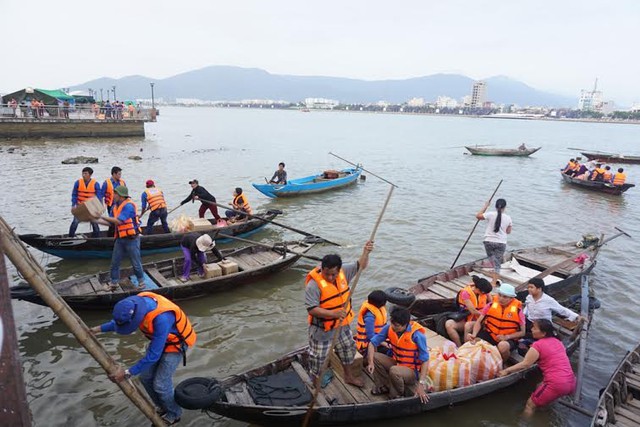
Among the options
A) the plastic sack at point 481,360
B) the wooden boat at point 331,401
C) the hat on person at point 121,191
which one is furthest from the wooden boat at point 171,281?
the plastic sack at point 481,360

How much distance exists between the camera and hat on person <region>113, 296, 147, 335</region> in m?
4.53

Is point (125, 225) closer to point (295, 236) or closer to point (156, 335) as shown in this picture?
point (156, 335)

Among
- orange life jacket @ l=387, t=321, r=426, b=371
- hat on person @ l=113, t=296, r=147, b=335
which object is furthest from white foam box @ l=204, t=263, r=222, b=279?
orange life jacket @ l=387, t=321, r=426, b=371

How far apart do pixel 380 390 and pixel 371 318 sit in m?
1.09

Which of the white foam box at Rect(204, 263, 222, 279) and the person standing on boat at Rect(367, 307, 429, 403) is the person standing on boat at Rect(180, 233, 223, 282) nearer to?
the white foam box at Rect(204, 263, 222, 279)

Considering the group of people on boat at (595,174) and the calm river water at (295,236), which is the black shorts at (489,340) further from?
the group of people on boat at (595,174)

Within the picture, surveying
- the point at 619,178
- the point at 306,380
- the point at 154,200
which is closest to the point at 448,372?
the point at 306,380

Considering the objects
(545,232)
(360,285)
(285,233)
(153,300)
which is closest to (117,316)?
(153,300)

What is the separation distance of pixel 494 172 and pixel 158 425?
3265 cm

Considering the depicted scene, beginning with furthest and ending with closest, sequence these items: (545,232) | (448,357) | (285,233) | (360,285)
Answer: (545,232), (285,233), (360,285), (448,357)

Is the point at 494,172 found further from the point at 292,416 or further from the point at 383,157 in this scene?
the point at 292,416

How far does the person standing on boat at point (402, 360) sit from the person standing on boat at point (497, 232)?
5.12 meters

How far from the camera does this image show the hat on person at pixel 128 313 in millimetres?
4531

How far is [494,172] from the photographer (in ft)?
107
